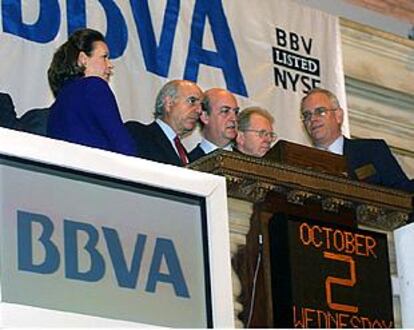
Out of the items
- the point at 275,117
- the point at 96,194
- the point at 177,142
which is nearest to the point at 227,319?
the point at 96,194

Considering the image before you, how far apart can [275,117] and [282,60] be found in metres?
0.41

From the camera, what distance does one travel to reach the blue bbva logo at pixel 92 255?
388cm

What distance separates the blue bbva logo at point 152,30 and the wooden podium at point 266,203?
6.04ft

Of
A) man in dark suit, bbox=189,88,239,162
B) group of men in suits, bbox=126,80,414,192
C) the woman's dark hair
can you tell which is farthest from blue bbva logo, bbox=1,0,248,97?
the woman's dark hair

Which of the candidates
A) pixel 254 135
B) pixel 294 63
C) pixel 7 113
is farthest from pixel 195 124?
pixel 294 63

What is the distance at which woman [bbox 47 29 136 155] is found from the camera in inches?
209

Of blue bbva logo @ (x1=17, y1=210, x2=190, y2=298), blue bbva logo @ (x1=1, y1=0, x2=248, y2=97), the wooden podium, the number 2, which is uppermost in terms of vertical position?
blue bbva logo @ (x1=1, y1=0, x2=248, y2=97)

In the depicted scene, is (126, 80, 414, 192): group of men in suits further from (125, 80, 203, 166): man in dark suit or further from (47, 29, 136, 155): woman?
(47, 29, 136, 155): woman

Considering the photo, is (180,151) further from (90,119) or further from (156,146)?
(90,119)

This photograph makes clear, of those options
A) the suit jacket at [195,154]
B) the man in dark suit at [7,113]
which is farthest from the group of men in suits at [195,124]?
the man in dark suit at [7,113]

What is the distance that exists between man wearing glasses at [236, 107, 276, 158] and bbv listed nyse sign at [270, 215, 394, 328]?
34.4 inches

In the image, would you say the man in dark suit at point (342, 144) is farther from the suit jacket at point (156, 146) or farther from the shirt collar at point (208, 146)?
the suit jacket at point (156, 146)

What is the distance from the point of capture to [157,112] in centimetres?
635

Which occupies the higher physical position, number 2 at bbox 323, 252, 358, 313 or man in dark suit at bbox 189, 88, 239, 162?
man in dark suit at bbox 189, 88, 239, 162
